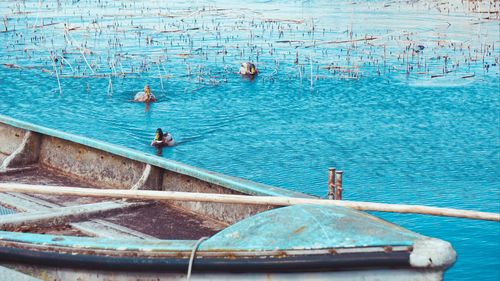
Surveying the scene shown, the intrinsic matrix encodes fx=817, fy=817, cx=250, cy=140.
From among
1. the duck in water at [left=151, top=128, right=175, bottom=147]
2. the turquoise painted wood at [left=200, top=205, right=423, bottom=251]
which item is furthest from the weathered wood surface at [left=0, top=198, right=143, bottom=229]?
the duck in water at [left=151, top=128, right=175, bottom=147]

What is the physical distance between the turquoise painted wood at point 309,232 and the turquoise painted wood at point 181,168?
131cm

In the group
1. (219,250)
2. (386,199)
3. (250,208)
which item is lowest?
(386,199)

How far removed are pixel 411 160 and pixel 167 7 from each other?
71.6ft

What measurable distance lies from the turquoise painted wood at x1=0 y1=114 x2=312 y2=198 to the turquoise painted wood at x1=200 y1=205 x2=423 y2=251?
1.31m

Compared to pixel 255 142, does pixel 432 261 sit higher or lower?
higher

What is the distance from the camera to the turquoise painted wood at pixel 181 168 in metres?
6.75

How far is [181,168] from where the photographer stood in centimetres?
782

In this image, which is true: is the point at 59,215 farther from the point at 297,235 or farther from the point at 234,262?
the point at 297,235

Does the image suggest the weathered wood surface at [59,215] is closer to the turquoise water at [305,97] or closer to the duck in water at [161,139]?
the turquoise water at [305,97]

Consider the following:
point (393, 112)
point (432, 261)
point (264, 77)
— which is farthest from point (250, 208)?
point (264, 77)

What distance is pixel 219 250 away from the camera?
15.6 ft

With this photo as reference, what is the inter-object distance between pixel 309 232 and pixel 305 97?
1580 cm

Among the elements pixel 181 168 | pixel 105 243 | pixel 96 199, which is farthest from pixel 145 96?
pixel 105 243

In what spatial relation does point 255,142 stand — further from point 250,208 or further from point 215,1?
point 215,1
